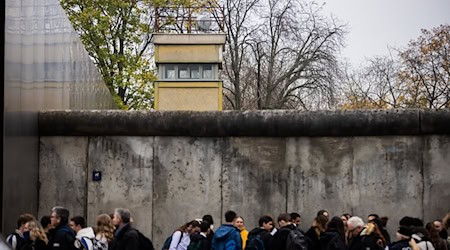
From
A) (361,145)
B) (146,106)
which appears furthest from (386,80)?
(361,145)

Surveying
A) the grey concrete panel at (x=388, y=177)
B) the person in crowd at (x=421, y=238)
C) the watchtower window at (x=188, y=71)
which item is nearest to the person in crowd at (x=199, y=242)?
the person in crowd at (x=421, y=238)

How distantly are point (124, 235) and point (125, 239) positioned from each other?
0.07 m

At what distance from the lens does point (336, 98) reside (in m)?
49.8

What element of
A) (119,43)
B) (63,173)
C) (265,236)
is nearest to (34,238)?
(265,236)

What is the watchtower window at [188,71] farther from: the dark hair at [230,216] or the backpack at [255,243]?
the backpack at [255,243]

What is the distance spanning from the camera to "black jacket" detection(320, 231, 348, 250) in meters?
12.1

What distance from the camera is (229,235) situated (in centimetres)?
1270

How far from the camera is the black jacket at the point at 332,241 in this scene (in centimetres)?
1206

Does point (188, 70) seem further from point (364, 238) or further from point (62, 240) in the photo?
point (62, 240)

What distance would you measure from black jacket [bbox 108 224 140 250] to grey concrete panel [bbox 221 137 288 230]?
470cm

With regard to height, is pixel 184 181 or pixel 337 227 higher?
pixel 184 181

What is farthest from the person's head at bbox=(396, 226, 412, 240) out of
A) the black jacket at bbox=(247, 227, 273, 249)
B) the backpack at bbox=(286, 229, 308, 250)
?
the black jacket at bbox=(247, 227, 273, 249)

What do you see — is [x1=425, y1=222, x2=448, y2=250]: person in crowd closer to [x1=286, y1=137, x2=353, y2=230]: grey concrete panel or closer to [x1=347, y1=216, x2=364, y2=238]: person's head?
[x1=347, y1=216, x2=364, y2=238]: person's head

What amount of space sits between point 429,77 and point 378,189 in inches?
1553
